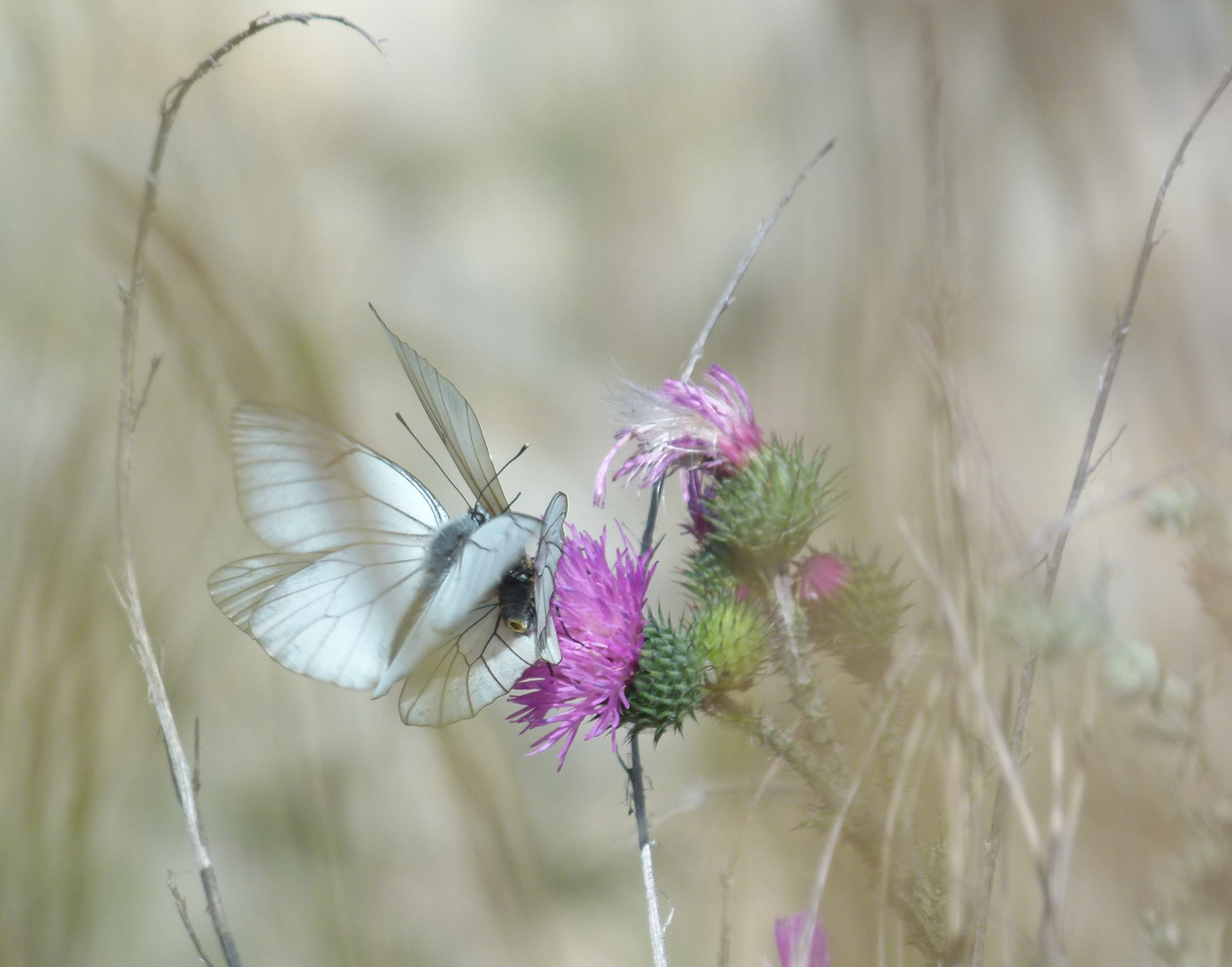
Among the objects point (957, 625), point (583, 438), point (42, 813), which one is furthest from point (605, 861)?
point (957, 625)

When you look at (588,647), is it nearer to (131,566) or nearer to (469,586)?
(469,586)

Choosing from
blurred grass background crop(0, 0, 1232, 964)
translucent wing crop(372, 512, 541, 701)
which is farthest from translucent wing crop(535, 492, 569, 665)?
blurred grass background crop(0, 0, 1232, 964)

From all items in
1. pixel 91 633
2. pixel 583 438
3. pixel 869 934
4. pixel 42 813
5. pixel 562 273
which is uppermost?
pixel 562 273

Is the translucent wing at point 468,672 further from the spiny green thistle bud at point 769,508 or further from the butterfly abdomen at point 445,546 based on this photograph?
the spiny green thistle bud at point 769,508

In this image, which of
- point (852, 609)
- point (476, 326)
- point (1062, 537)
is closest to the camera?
point (1062, 537)

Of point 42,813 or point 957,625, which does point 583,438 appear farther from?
point 957,625

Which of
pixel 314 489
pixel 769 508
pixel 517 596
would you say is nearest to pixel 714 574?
pixel 769 508
